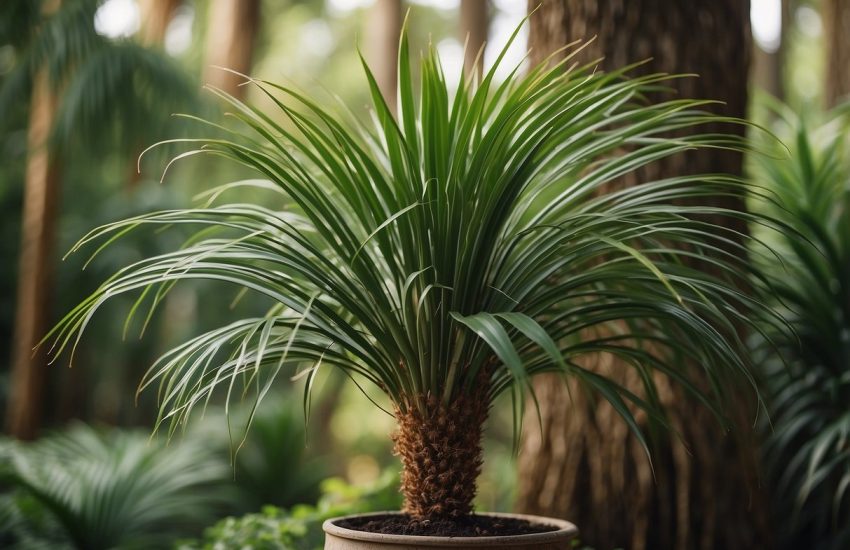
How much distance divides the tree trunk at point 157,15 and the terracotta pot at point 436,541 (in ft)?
19.0

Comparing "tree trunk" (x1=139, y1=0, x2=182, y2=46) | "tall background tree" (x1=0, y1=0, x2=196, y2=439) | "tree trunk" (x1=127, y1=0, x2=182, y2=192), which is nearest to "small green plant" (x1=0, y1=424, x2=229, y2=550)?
"tall background tree" (x1=0, y1=0, x2=196, y2=439)

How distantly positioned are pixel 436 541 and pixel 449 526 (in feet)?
0.54

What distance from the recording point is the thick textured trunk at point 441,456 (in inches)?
59.4

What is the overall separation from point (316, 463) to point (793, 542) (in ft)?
8.56

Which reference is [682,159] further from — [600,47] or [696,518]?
[696,518]

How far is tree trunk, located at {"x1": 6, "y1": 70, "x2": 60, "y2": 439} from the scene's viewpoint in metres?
4.46

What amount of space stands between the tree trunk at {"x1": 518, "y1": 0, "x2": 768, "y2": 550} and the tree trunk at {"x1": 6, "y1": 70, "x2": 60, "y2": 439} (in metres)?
3.27

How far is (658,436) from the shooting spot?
2229 mm

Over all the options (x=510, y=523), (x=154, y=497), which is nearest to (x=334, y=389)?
(x=154, y=497)

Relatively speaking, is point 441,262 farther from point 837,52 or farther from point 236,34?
point 236,34

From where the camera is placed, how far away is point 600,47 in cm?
229

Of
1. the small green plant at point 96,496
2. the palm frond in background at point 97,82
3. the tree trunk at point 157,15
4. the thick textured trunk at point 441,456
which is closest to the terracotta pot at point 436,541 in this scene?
the thick textured trunk at point 441,456

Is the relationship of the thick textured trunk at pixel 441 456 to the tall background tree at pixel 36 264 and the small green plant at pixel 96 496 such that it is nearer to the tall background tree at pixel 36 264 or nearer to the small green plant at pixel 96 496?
the small green plant at pixel 96 496

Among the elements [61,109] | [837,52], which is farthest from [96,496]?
[837,52]
